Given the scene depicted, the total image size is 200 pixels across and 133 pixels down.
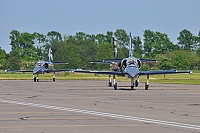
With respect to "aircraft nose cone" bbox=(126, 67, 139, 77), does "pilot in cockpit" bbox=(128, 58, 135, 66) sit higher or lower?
higher

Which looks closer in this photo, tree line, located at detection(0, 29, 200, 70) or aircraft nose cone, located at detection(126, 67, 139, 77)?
aircraft nose cone, located at detection(126, 67, 139, 77)

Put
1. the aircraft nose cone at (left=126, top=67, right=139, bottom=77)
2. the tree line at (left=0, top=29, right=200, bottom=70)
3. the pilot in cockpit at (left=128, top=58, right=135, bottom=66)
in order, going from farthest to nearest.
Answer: the tree line at (left=0, top=29, right=200, bottom=70)
the pilot in cockpit at (left=128, top=58, right=135, bottom=66)
the aircraft nose cone at (left=126, top=67, right=139, bottom=77)

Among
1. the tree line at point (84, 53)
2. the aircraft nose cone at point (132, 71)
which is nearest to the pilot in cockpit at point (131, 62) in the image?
the aircraft nose cone at point (132, 71)

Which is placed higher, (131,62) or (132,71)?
(131,62)

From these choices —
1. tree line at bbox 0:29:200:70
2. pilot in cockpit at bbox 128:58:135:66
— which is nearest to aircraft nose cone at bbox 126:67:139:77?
pilot in cockpit at bbox 128:58:135:66

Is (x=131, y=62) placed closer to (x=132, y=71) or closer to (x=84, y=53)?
(x=132, y=71)

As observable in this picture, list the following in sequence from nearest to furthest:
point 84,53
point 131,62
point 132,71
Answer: point 132,71 < point 131,62 < point 84,53

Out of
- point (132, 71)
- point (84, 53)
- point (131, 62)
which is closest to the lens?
point (132, 71)

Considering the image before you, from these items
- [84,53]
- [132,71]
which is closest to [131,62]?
[132,71]

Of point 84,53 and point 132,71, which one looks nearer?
point 132,71

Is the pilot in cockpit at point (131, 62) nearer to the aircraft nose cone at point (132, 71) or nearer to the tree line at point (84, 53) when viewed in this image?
the aircraft nose cone at point (132, 71)

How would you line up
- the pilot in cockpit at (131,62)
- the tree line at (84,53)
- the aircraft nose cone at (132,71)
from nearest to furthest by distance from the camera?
the aircraft nose cone at (132,71)
the pilot in cockpit at (131,62)
the tree line at (84,53)

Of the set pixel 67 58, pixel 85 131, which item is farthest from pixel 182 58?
pixel 85 131

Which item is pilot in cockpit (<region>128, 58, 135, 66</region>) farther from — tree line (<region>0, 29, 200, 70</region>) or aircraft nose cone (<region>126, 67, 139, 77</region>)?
tree line (<region>0, 29, 200, 70</region>)
